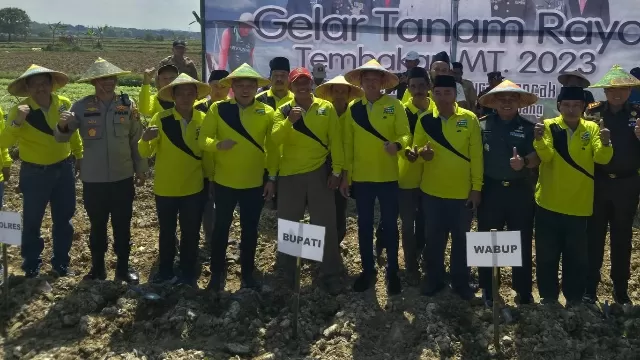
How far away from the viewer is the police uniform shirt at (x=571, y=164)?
4.95 metres

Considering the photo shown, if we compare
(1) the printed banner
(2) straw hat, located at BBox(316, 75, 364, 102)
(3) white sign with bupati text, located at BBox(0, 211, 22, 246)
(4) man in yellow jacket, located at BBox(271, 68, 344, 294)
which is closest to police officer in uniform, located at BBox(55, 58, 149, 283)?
(3) white sign with bupati text, located at BBox(0, 211, 22, 246)

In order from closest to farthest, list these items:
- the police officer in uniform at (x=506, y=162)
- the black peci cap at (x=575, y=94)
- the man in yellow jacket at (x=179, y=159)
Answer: the black peci cap at (x=575, y=94)
the police officer in uniform at (x=506, y=162)
the man in yellow jacket at (x=179, y=159)

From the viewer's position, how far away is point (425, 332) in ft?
15.2

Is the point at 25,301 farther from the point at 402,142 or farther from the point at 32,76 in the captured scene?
the point at 402,142

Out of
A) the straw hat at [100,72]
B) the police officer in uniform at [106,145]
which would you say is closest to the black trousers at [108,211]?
the police officer in uniform at [106,145]

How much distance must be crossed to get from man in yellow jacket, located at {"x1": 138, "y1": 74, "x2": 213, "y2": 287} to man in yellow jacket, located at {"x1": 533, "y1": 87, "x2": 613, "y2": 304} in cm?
302

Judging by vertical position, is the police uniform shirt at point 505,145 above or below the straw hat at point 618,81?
below

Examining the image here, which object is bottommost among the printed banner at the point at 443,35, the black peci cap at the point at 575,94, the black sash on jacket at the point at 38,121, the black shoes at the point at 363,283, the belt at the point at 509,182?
the black shoes at the point at 363,283

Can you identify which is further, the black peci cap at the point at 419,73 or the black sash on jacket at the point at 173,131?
the black peci cap at the point at 419,73

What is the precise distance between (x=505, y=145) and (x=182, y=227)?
3.09 meters

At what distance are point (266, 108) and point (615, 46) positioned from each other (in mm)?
5950

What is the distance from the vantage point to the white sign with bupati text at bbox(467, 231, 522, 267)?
4352mm

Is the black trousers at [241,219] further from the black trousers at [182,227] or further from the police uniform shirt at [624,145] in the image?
the police uniform shirt at [624,145]

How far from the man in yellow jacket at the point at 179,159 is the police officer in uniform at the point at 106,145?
0.99 ft
